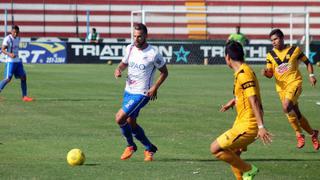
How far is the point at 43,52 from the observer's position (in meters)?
47.8

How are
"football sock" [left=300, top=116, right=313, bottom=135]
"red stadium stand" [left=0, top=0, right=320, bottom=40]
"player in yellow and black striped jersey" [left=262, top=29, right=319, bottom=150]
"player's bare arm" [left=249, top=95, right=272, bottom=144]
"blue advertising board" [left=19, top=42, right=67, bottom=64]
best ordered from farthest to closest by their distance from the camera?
"red stadium stand" [left=0, top=0, right=320, bottom=40] < "blue advertising board" [left=19, top=42, right=67, bottom=64] < "player in yellow and black striped jersey" [left=262, top=29, right=319, bottom=150] < "football sock" [left=300, top=116, right=313, bottom=135] < "player's bare arm" [left=249, top=95, right=272, bottom=144]

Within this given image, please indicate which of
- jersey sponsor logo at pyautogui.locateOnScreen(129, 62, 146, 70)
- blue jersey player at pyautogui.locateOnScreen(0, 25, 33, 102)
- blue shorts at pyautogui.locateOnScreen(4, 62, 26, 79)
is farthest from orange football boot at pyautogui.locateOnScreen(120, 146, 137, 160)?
blue shorts at pyautogui.locateOnScreen(4, 62, 26, 79)

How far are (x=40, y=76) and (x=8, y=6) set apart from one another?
20.3m

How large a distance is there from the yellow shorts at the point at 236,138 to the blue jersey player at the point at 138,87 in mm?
3025

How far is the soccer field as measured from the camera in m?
12.1

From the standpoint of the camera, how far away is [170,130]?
1753 cm

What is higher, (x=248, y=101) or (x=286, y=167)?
(x=248, y=101)

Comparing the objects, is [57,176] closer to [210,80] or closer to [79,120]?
[79,120]

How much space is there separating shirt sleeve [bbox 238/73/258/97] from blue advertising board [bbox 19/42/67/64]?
37.5m

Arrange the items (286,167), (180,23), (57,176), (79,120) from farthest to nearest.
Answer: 1. (180,23)
2. (79,120)
3. (286,167)
4. (57,176)

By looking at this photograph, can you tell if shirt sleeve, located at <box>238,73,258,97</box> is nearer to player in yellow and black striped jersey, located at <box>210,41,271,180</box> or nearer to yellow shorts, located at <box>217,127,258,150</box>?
player in yellow and black striped jersey, located at <box>210,41,271,180</box>

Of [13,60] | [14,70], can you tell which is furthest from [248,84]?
[14,70]

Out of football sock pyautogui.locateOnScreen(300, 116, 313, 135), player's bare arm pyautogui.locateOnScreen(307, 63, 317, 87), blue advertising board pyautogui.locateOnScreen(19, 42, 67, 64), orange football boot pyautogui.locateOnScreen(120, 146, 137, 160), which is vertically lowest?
blue advertising board pyautogui.locateOnScreen(19, 42, 67, 64)

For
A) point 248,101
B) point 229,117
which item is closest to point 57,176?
point 248,101
